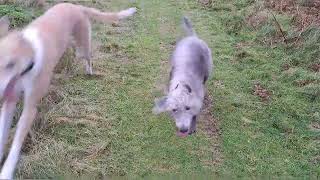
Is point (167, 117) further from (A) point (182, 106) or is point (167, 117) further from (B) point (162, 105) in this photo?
(A) point (182, 106)

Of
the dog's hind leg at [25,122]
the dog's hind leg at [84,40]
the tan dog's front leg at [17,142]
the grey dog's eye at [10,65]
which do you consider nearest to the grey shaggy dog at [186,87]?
the dog's hind leg at [84,40]

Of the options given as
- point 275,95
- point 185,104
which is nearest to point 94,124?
point 185,104

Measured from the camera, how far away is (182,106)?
559 cm

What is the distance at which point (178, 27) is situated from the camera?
32.4ft

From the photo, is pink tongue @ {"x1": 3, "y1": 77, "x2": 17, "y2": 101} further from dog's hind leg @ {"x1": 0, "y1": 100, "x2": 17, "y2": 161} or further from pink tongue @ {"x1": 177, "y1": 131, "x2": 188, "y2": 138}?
pink tongue @ {"x1": 177, "y1": 131, "x2": 188, "y2": 138}

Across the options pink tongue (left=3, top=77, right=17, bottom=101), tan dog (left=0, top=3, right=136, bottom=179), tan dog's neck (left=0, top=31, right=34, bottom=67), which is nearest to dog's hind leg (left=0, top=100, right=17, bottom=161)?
tan dog (left=0, top=3, right=136, bottom=179)

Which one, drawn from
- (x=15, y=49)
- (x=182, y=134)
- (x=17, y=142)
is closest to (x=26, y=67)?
(x=15, y=49)

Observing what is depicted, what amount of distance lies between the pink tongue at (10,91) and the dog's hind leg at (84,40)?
1825 millimetres

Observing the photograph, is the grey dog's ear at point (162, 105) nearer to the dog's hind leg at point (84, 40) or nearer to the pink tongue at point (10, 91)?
the dog's hind leg at point (84, 40)

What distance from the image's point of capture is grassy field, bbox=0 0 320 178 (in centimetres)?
523

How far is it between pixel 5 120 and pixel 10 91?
0.51 m

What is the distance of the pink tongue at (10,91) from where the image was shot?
172 inches

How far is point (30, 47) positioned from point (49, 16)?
1.21 metres

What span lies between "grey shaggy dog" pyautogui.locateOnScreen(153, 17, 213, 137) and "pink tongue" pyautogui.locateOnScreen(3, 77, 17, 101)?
170 cm
